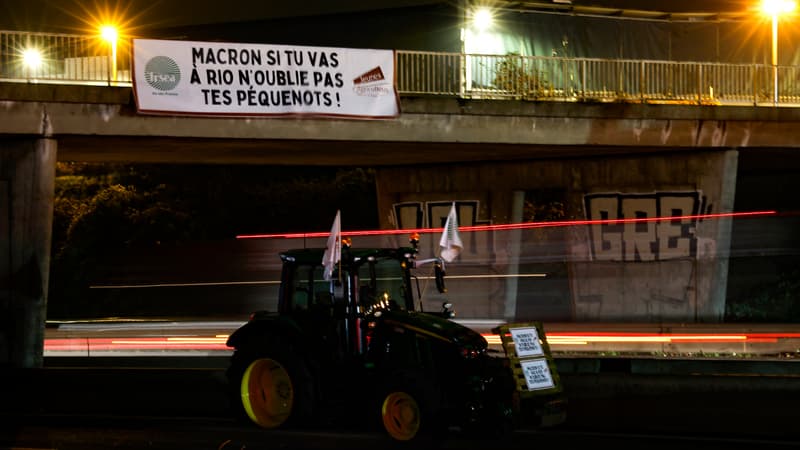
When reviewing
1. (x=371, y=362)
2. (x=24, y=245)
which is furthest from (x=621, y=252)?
(x=371, y=362)

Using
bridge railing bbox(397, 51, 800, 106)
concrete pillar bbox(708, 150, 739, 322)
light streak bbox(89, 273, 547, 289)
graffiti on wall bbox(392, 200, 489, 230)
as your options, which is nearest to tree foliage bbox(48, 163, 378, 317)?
light streak bbox(89, 273, 547, 289)

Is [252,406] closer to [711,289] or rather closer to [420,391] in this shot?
[420,391]

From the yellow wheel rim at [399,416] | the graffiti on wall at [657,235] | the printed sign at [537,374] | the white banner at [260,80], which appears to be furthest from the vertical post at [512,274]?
the yellow wheel rim at [399,416]

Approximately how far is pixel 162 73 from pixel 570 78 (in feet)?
37.3

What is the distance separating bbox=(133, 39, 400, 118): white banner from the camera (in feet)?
65.6

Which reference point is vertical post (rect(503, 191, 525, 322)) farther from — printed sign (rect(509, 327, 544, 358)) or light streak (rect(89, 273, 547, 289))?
printed sign (rect(509, 327, 544, 358))

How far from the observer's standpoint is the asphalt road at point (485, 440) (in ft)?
38.1

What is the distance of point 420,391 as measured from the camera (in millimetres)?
10789

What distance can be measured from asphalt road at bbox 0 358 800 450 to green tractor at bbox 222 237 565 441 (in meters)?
0.32

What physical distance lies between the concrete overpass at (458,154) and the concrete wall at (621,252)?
0.17 ft

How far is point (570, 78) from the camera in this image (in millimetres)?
27062

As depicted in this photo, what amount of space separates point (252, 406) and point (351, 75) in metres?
10.0

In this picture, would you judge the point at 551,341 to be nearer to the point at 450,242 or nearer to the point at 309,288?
the point at 450,242

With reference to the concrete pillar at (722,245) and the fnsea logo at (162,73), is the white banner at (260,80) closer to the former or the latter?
the fnsea logo at (162,73)
